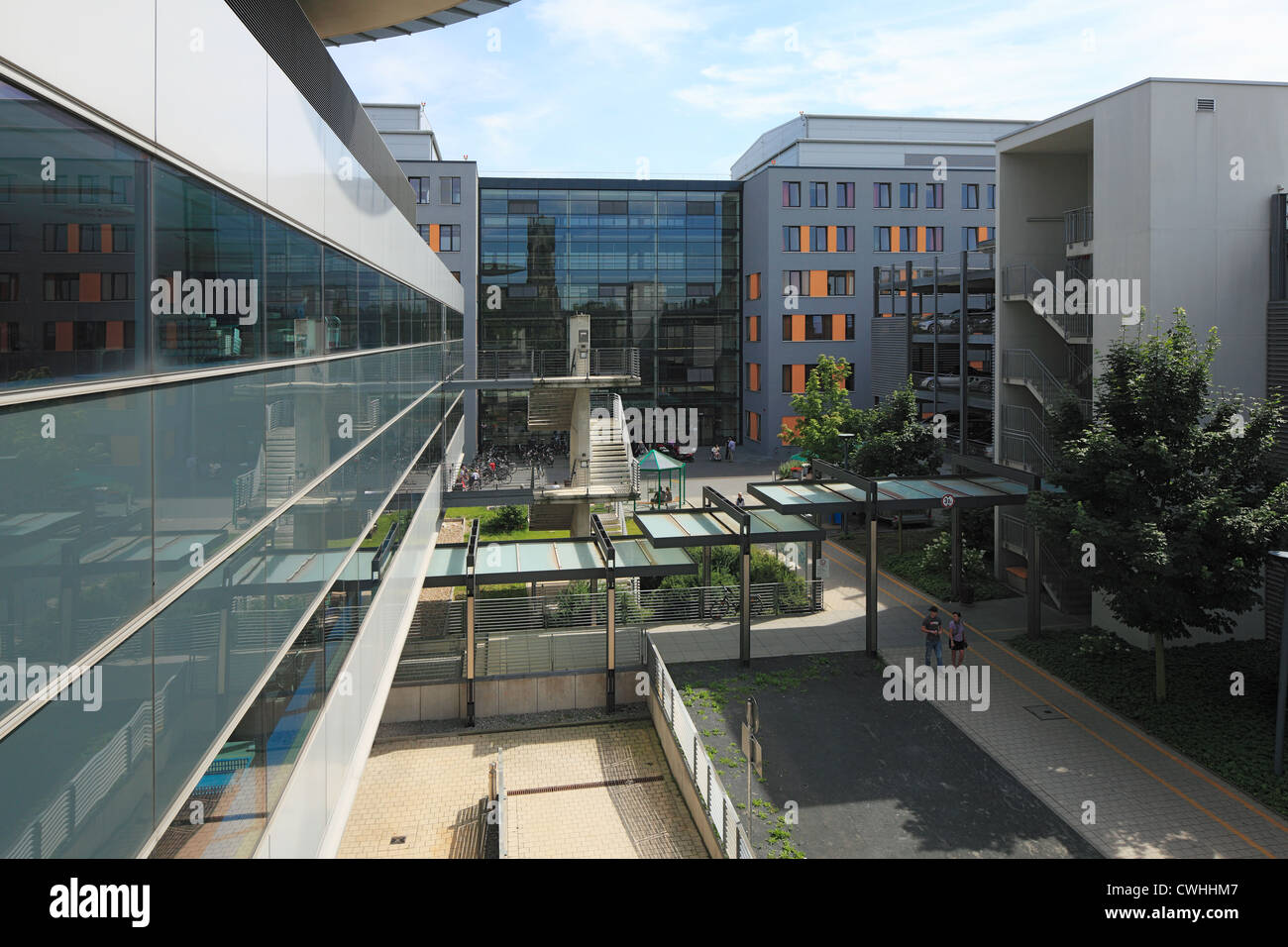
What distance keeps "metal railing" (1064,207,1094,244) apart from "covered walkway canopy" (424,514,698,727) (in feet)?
41.3

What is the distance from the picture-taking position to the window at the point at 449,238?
158ft

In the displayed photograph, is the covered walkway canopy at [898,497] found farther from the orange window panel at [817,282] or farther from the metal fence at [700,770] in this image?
the orange window panel at [817,282]

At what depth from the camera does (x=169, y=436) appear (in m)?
3.83

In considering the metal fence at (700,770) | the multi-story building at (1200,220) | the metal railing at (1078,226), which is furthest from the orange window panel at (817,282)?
the metal fence at (700,770)

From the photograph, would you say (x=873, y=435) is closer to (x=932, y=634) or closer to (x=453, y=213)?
(x=932, y=634)

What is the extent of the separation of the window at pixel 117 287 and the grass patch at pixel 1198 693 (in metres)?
14.8

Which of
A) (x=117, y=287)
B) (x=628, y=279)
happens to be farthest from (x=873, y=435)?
(x=117, y=287)

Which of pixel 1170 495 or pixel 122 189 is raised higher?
pixel 122 189

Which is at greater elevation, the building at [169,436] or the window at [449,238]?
the window at [449,238]

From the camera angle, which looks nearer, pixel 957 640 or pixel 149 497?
pixel 149 497

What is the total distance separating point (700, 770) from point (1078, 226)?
17.3 metres

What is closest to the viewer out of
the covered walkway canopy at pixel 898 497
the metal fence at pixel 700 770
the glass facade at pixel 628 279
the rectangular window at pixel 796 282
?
the metal fence at pixel 700 770

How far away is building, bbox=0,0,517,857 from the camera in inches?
105

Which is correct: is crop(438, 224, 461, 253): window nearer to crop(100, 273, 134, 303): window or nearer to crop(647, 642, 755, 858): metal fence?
crop(647, 642, 755, 858): metal fence
